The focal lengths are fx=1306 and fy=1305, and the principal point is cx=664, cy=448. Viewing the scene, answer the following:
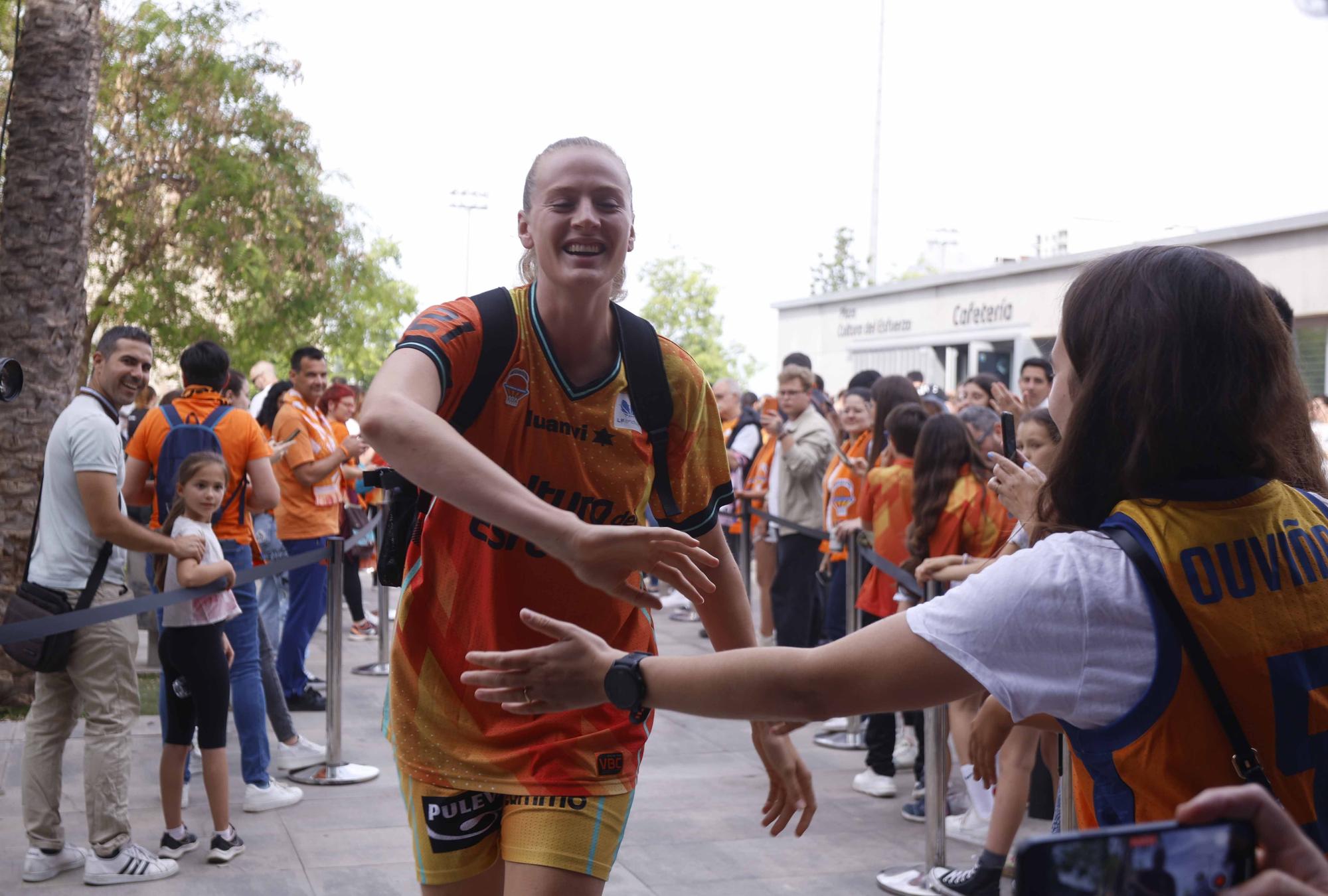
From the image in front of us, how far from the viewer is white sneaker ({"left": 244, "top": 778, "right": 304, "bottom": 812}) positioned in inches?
257

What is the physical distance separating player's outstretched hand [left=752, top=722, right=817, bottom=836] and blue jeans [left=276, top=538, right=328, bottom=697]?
591 cm

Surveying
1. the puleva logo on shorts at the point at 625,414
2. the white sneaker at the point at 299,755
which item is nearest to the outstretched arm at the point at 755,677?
the puleva logo on shorts at the point at 625,414

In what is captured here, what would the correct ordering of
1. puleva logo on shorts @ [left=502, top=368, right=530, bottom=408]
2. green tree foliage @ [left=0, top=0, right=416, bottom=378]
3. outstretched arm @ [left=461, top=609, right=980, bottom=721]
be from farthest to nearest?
1. green tree foliage @ [left=0, top=0, right=416, bottom=378]
2. puleva logo on shorts @ [left=502, top=368, right=530, bottom=408]
3. outstretched arm @ [left=461, top=609, right=980, bottom=721]

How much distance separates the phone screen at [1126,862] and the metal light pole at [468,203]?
44.7m

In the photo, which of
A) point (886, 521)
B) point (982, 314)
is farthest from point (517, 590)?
point (982, 314)

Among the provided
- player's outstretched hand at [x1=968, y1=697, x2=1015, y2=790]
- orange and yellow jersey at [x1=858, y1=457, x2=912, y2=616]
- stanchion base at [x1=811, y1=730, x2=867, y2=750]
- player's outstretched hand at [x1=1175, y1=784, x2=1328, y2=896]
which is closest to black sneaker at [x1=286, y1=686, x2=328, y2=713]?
stanchion base at [x1=811, y1=730, x2=867, y2=750]

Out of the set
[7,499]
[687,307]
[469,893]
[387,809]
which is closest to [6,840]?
[387,809]

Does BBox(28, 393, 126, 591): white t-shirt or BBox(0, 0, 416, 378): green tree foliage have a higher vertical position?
BBox(0, 0, 416, 378): green tree foliage

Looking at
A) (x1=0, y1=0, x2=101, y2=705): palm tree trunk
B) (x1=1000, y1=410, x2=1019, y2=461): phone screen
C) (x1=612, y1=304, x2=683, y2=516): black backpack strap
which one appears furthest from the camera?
(x1=0, y1=0, x2=101, y2=705): palm tree trunk

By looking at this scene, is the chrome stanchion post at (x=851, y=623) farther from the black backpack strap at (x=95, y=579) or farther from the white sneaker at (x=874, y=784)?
the black backpack strap at (x=95, y=579)

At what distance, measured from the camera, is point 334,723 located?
705cm

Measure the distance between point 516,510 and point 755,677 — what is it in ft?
1.60

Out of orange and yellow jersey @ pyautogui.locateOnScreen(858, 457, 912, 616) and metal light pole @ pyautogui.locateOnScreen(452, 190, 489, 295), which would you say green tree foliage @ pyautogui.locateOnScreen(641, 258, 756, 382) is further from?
orange and yellow jersey @ pyautogui.locateOnScreen(858, 457, 912, 616)

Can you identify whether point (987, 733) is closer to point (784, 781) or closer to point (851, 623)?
point (784, 781)
